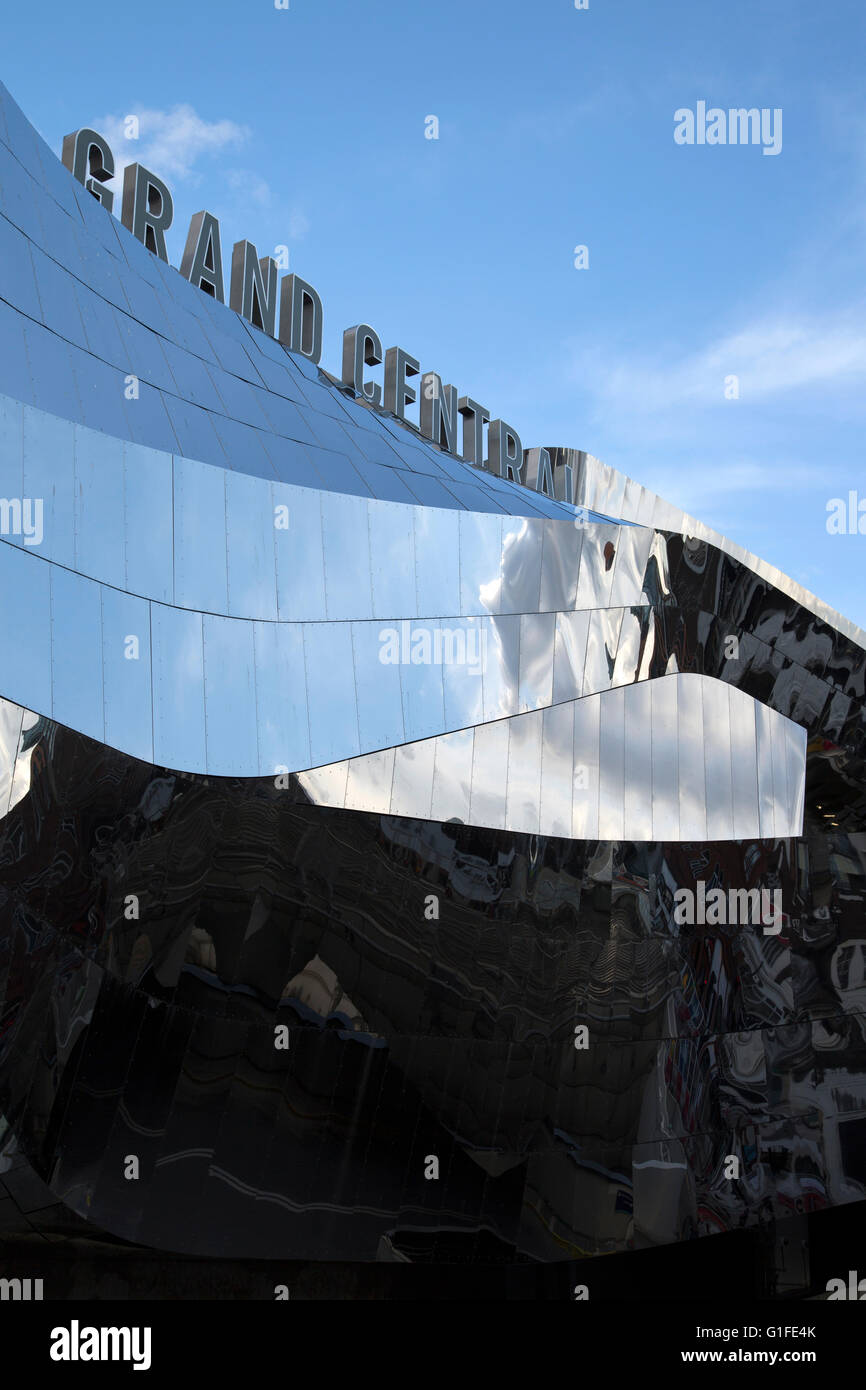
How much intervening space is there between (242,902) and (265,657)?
2.85 meters

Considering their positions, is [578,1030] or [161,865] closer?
[161,865]

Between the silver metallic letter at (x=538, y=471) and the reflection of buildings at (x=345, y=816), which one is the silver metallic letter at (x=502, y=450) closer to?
the silver metallic letter at (x=538, y=471)

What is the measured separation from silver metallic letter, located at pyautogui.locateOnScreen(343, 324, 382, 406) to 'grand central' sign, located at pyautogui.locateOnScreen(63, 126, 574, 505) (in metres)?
0.02

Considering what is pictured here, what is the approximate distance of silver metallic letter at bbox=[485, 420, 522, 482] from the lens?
27.9 m

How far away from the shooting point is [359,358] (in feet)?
78.5

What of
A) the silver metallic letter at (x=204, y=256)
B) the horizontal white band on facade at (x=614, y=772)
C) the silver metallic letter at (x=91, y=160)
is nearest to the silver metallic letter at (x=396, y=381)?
the silver metallic letter at (x=204, y=256)

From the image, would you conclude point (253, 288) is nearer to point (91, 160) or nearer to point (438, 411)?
point (91, 160)

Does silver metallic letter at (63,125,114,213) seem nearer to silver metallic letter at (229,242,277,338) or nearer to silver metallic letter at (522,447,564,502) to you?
silver metallic letter at (229,242,277,338)

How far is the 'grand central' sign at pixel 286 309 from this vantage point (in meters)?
20.2

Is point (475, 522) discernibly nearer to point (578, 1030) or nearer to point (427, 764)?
point (427, 764)

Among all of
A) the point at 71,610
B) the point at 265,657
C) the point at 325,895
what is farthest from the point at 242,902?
the point at 71,610

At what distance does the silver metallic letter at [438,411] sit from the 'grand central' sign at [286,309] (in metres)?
0.02

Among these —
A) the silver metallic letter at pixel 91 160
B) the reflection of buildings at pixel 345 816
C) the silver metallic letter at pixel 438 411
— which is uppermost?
the silver metallic letter at pixel 91 160
